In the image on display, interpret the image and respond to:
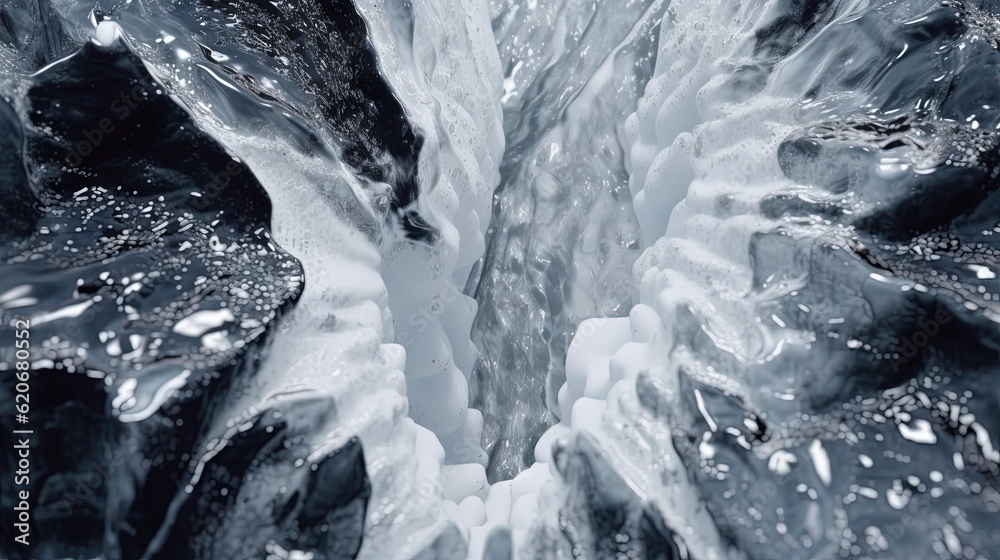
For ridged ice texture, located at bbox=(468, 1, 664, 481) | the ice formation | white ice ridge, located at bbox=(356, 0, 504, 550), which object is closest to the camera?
the ice formation

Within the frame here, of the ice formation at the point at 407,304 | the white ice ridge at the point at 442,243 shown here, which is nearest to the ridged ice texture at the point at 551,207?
the white ice ridge at the point at 442,243

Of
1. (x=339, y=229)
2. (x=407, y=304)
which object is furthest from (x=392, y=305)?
(x=339, y=229)

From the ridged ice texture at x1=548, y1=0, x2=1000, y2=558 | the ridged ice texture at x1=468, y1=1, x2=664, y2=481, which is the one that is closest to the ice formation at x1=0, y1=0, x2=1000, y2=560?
the ridged ice texture at x1=548, y1=0, x2=1000, y2=558

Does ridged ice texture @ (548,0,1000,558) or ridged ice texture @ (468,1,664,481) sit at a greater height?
ridged ice texture @ (548,0,1000,558)

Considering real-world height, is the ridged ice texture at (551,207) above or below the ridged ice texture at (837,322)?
below

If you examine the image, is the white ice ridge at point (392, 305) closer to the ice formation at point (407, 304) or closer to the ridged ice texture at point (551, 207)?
the ice formation at point (407, 304)

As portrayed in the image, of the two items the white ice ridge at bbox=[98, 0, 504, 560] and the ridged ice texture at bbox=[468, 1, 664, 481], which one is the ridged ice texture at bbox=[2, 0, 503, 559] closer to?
the white ice ridge at bbox=[98, 0, 504, 560]

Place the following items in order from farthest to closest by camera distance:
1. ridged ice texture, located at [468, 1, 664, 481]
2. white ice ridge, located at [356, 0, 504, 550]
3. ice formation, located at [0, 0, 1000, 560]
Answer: ridged ice texture, located at [468, 1, 664, 481] → white ice ridge, located at [356, 0, 504, 550] → ice formation, located at [0, 0, 1000, 560]

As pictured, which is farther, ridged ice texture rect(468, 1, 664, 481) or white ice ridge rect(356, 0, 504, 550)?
ridged ice texture rect(468, 1, 664, 481)

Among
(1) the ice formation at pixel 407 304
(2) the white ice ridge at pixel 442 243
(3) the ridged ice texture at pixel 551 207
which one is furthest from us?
(3) the ridged ice texture at pixel 551 207
